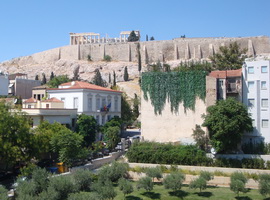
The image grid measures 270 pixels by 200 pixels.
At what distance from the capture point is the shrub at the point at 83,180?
21453 millimetres

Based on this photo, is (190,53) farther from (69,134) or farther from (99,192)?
(99,192)

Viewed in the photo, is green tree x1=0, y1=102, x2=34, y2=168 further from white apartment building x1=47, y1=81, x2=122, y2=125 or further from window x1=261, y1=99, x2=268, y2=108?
window x1=261, y1=99, x2=268, y2=108

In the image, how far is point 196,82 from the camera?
31.3 metres

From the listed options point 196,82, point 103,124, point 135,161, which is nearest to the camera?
point 135,161

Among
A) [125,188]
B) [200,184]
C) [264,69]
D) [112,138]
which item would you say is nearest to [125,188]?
[125,188]

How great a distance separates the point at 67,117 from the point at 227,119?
659 inches

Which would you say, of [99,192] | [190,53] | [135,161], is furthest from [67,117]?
[190,53]

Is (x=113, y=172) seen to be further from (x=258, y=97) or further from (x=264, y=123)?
(x=258, y=97)

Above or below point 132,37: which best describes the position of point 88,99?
below

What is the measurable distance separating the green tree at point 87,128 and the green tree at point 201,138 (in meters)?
11.1

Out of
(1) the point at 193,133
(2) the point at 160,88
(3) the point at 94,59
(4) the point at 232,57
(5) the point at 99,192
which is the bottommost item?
(5) the point at 99,192

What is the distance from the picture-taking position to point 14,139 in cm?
2355

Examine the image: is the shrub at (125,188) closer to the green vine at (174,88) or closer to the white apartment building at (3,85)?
the green vine at (174,88)

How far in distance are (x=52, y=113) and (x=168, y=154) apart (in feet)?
40.7
